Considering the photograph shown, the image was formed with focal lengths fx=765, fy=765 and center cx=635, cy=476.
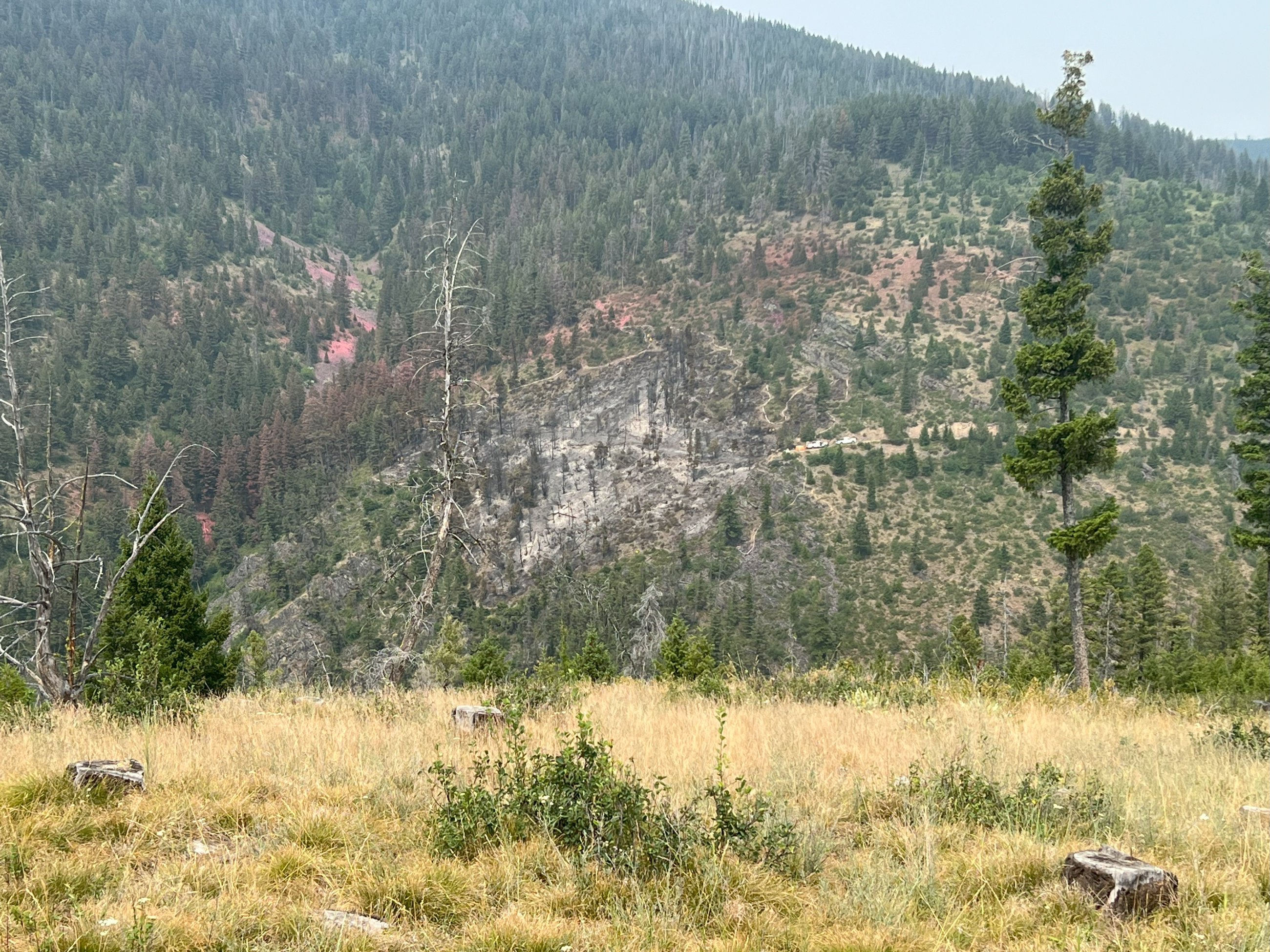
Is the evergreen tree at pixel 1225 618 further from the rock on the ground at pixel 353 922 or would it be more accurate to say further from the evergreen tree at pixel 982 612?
the rock on the ground at pixel 353 922

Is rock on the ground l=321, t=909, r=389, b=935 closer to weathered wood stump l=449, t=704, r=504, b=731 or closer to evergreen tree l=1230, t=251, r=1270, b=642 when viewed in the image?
weathered wood stump l=449, t=704, r=504, b=731

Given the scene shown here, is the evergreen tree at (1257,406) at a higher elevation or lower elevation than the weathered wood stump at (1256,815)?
higher

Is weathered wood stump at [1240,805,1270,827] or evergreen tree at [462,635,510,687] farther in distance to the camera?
evergreen tree at [462,635,510,687]

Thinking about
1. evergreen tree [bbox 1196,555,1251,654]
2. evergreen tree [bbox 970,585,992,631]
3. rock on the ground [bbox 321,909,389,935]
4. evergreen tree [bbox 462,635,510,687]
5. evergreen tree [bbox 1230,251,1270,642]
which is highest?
evergreen tree [bbox 1230,251,1270,642]

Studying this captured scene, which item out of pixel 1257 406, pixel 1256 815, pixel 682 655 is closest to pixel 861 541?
pixel 1257 406

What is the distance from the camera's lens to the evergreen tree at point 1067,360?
16.6m

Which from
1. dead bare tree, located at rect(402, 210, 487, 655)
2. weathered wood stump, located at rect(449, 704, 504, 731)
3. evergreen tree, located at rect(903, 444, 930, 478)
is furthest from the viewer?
evergreen tree, located at rect(903, 444, 930, 478)

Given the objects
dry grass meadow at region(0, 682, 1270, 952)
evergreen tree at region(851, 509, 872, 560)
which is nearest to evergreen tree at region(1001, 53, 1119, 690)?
dry grass meadow at region(0, 682, 1270, 952)

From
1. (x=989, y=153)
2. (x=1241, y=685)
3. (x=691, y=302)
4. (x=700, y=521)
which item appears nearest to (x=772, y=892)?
(x=1241, y=685)

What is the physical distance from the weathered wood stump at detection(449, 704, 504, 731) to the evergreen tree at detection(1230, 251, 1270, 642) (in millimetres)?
25407

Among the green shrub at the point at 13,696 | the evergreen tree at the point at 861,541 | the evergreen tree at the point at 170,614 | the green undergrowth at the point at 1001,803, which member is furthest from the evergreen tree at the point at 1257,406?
the evergreen tree at the point at 861,541

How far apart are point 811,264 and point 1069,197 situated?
91.2m

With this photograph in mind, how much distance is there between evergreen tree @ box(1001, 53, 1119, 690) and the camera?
54.4 feet

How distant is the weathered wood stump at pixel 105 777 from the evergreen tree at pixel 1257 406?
28528mm
